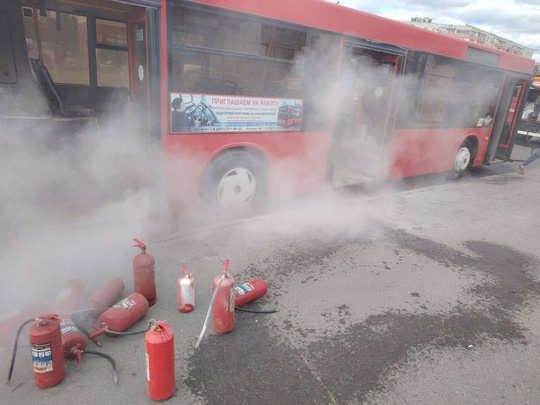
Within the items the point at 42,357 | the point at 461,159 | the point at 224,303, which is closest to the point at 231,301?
the point at 224,303

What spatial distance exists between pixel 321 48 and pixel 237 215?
2499 mm

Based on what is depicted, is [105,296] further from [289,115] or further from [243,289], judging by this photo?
[289,115]

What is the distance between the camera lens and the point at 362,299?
338 centimetres

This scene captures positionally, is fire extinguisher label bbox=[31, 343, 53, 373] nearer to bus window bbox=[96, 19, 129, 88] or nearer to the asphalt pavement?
the asphalt pavement

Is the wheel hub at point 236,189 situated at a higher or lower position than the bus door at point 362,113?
lower

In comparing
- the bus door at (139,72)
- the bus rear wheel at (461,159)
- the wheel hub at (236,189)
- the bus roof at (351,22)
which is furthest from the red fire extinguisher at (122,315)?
the bus rear wheel at (461,159)

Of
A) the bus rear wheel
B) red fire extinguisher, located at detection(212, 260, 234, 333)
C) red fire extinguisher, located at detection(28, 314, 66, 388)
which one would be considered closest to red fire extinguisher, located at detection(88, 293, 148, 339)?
red fire extinguisher, located at detection(28, 314, 66, 388)

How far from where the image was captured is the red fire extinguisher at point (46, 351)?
203 centimetres

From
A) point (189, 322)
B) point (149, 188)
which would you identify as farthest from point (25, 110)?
point (189, 322)

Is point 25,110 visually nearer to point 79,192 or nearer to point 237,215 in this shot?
point 79,192

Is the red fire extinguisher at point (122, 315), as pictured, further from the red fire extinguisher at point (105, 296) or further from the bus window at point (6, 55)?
the bus window at point (6, 55)

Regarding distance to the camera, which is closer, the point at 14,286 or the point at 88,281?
the point at 14,286

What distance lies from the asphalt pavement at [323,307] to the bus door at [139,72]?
1.24m

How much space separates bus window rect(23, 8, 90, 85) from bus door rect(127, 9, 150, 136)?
3.40ft
